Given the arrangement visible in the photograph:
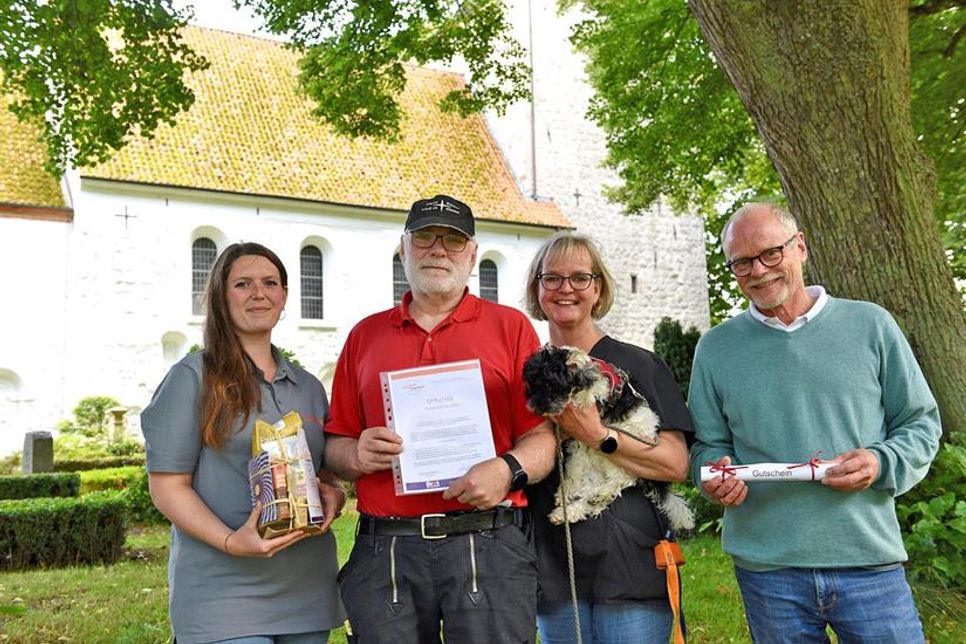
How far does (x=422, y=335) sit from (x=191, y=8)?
6.27 m

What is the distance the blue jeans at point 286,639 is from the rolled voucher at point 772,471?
137 cm

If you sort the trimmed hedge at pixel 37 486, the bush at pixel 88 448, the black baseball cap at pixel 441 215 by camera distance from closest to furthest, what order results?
the black baseball cap at pixel 441 215
the trimmed hedge at pixel 37 486
the bush at pixel 88 448

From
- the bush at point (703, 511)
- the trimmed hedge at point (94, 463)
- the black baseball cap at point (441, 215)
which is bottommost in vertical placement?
the bush at point (703, 511)

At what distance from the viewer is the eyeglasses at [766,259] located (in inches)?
120

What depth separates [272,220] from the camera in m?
23.7

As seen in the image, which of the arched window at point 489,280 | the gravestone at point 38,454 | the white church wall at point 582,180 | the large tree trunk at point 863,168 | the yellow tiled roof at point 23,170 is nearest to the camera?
the large tree trunk at point 863,168

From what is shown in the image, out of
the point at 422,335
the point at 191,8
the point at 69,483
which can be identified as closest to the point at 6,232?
the point at 69,483

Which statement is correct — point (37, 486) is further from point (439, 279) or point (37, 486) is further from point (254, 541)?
point (439, 279)

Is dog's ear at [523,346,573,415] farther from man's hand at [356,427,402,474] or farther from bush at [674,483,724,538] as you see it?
bush at [674,483,724,538]

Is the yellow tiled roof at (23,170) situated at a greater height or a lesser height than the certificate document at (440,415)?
greater

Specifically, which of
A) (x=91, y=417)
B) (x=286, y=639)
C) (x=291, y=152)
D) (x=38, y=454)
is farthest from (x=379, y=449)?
(x=291, y=152)

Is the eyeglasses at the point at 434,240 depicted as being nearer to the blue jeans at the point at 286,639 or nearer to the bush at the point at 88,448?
the blue jeans at the point at 286,639

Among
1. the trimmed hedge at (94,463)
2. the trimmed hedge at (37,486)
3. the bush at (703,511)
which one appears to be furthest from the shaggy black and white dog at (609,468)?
the trimmed hedge at (94,463)

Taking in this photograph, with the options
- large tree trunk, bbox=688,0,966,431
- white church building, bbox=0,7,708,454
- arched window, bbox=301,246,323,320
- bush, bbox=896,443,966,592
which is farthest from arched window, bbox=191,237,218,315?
bush, bbox=896,443,966,592
